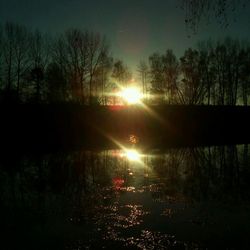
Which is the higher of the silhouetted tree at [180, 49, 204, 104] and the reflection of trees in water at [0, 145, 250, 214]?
the silhouetted tree at [180, 49, 204, 104]

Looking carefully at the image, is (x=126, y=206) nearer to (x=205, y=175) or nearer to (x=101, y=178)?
(x=101, y=178)

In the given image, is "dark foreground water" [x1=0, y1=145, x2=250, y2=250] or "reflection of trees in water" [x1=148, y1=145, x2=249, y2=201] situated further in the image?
"reflection of trees in water" [x1=148, y1=145, x2=249, y2=201]

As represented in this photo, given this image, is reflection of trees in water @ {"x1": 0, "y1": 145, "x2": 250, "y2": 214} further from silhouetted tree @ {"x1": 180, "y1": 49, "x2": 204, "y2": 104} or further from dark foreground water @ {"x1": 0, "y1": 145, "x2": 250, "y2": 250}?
silhouetted tree @ {"x1": 180, "y1": 49, "x2": 204, "y2": 104}

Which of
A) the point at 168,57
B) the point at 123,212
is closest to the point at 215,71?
the point at 168,57

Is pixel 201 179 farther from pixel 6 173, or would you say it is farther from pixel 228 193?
pixel 6 173

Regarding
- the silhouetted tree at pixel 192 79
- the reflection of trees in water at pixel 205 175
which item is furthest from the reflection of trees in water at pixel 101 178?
the silhouetted tree at pixel 192 79

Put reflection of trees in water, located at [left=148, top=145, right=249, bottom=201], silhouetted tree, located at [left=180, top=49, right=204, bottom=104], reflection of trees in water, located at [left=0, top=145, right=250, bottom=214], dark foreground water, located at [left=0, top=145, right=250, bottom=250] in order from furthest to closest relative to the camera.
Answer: silhouetted tree, located at [left=180, top=49, right=204, bottom=104] < reflection of trees in water, located at [left=148, top=145, right=249, bottom=201] < reflection of trees in water, located at [left=0, top=145, right=250, bottom=214] < dark foreground water, located at [left=0, top=145, right=250, bottom=250]

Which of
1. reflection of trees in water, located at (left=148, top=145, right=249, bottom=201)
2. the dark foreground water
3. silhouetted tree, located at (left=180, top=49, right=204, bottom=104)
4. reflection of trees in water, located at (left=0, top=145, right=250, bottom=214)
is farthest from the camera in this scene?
silhouetted tree, located at (left=180, top=49, right=204, bottom=104)

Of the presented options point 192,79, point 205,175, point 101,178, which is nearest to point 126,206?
point 101,178

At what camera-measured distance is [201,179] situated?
16.2 metres

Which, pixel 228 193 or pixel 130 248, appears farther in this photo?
pixel 228 193

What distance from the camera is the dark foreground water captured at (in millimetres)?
8750

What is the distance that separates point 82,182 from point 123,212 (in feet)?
18.2

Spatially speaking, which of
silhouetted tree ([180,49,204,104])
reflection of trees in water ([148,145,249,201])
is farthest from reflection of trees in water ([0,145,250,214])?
silhouetted tree ([180,49,204,104])
